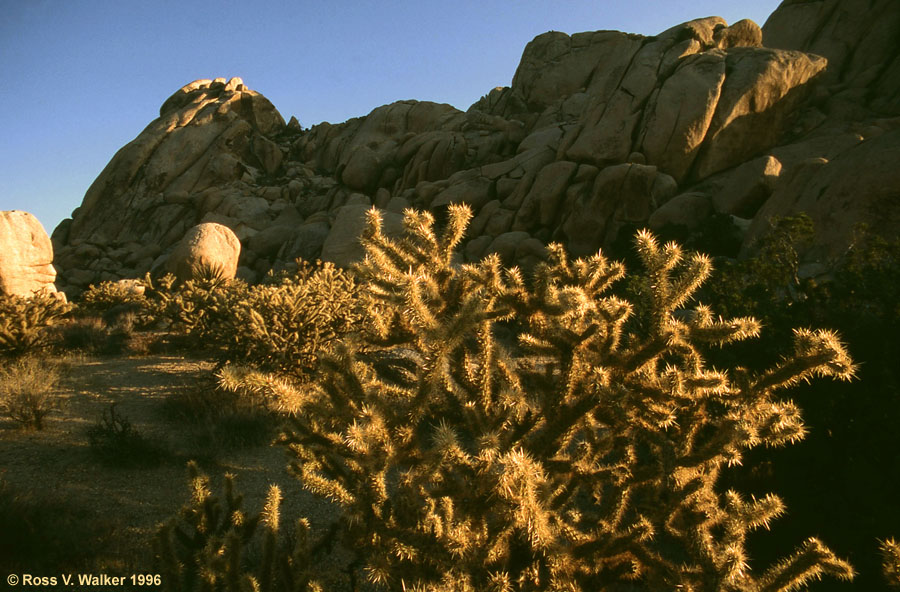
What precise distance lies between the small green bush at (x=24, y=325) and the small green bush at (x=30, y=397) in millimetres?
2221

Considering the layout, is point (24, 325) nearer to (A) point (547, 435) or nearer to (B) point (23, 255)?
(B) point (23, 255)

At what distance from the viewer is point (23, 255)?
16.0 meters

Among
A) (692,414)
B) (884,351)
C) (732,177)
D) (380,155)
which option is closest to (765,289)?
(884,351)

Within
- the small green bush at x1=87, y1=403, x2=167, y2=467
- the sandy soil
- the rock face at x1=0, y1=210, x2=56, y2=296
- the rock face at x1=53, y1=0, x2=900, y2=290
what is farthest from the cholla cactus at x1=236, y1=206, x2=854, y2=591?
the rock face at x1=0, y1=210, x2=56, y2=296

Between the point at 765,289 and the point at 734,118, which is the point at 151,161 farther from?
the point at 765,289

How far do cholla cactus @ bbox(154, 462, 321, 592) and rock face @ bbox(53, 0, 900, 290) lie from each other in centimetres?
1570

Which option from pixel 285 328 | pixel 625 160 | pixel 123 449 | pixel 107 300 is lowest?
pixel 123 449

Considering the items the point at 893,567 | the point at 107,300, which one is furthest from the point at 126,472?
the point at 107,300

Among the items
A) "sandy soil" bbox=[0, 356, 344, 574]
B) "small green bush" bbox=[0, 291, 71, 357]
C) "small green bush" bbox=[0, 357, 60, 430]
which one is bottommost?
"sandy soil" bbox=[0, 356, 344, 574]

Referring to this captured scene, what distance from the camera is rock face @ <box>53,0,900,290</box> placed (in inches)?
883

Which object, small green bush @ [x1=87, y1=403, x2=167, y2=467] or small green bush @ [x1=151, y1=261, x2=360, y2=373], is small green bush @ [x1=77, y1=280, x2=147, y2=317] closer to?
small green bush @ [x1=151, y1=261, x2=360, y2=373]

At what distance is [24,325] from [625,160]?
926 inches

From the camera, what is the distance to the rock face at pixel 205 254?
2184 cm

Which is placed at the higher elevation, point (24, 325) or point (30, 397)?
point (24, 325)
